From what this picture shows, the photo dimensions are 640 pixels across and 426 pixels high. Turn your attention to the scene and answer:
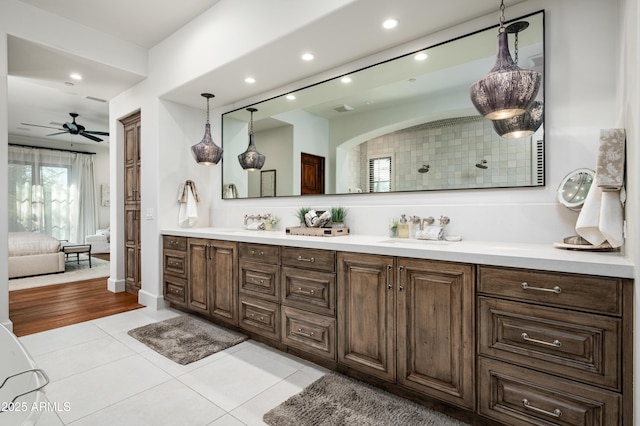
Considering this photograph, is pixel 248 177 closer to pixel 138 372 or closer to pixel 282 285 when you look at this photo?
pixel 282 285

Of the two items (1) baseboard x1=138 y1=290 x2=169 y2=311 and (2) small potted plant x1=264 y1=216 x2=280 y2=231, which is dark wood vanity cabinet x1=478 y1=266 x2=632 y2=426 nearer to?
(2) small potted plant x1=264 y1=216 x2=280 y2=231

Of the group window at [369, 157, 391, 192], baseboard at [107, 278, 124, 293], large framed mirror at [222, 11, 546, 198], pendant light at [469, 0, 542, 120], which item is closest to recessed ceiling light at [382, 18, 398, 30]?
large framed mirror at [222, 11, 546, 198]

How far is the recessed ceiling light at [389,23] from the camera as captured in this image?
230 centimetres

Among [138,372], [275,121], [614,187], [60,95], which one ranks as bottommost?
[138,372]

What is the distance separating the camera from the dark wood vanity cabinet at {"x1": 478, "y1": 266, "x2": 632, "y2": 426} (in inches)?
53.2

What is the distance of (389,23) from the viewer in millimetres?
2334

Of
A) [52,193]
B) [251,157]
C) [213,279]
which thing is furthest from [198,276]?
[52,193]

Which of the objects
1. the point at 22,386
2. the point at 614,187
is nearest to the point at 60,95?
the point at 22,386

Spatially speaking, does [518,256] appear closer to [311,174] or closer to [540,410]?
[540,410]

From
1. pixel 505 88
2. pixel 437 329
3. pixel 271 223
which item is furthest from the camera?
pixel 271 223

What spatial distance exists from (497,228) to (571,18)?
1335mm

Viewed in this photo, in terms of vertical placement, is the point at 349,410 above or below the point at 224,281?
below

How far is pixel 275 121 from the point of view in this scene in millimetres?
3586

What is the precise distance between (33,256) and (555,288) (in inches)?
286
